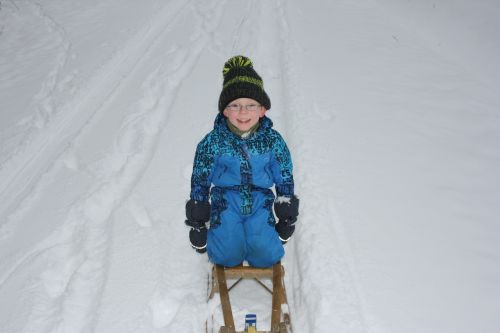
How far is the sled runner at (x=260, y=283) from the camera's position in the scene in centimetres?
225

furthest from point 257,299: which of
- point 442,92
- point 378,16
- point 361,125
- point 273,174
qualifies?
point 378,16

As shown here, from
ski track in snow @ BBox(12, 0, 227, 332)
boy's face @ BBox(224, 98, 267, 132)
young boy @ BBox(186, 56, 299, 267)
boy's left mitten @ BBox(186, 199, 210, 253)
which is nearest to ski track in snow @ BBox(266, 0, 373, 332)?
young boy @ BBox(186, 56, 299, 267)

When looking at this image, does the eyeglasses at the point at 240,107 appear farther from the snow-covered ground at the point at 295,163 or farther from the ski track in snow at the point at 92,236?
the ski track in snow at the point at 92,236

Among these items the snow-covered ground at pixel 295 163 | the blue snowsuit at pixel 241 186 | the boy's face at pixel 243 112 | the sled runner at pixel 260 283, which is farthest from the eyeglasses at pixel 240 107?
the snow-covered ground at pixel 295 163

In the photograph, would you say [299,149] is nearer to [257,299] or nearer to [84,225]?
[257,299]

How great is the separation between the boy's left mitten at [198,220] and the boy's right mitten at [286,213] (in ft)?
1.48

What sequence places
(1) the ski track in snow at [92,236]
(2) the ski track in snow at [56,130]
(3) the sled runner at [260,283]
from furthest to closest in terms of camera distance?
(2) the ski track in snow at [56,130] → (1) the ski track in snow at [92,236] → (3) the sled runner at [260,283]

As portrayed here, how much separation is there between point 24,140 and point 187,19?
437 cm

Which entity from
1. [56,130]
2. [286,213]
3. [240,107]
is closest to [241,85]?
[240,107]

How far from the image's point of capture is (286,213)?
8.30ft

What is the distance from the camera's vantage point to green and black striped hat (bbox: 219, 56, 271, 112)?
2.26m

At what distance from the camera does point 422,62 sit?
6207 millimetres

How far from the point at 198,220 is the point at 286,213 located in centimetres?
55

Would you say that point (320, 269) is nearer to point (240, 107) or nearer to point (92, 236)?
point (240, 107)
